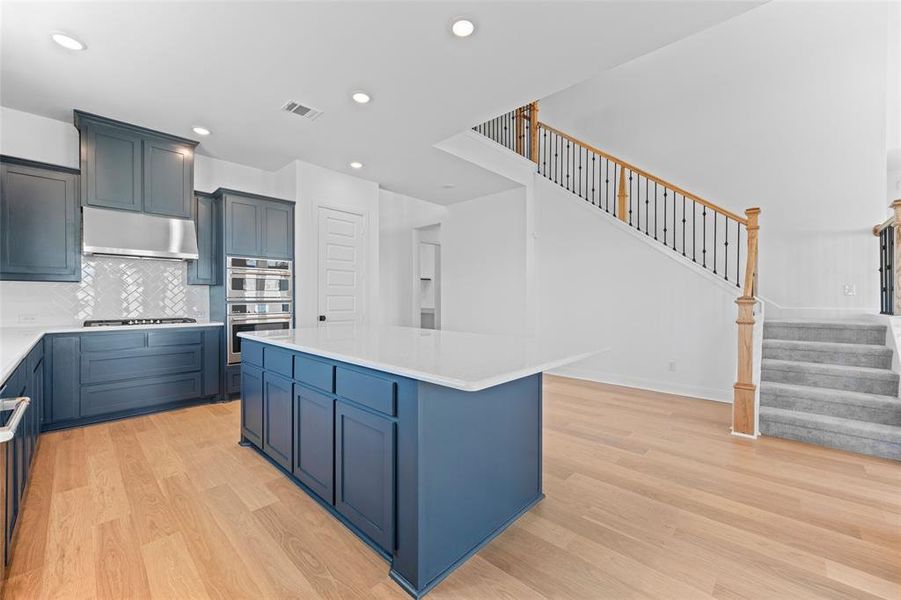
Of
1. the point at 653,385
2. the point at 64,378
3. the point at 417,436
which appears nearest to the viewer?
the point at 417,436

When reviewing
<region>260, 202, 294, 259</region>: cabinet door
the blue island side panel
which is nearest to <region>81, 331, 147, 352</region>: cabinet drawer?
<region>260, 202, 294, 259</region>: cabinet door

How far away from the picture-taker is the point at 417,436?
1.43 meters

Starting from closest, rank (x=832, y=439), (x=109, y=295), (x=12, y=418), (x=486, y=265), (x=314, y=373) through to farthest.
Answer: (x=12, y=418) < (x=314, y=373) < (x=832, y=439) < (x=109, y=295) < (x=486, y=265)

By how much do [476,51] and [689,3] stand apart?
1208mm

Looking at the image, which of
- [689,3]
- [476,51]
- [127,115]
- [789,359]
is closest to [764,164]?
[789,359]

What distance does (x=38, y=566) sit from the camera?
62.2 inches

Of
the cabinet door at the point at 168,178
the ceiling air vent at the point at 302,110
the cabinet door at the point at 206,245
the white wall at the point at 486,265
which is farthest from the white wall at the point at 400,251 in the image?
the ceiling air vent at the point at 302,110

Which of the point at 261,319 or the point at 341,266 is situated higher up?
the point at 341,266

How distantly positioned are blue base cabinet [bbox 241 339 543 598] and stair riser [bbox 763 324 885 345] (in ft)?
Answer: 11.1

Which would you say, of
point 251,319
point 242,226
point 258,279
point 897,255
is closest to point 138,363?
point 251,319

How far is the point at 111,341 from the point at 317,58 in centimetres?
303

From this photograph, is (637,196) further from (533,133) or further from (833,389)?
(833,389)

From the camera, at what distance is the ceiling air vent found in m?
3.24

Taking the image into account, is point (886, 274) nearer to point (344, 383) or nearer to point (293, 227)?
point (344, 383)
